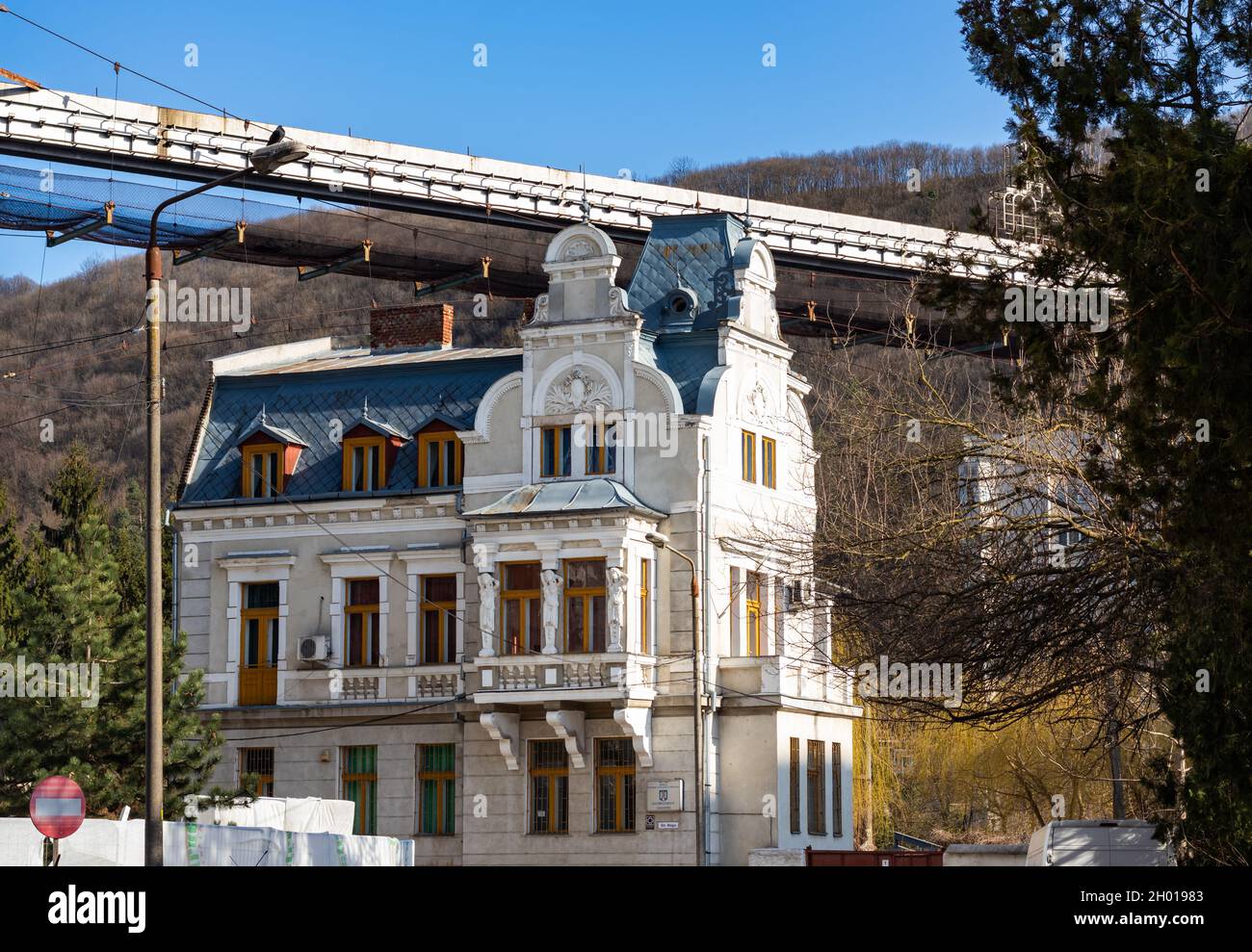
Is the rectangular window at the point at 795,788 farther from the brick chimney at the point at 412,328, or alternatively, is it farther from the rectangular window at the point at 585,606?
the brick chimney at the point at 412,328

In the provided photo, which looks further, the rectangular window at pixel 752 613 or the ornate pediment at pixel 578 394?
the rectangular window at pixel 752 613

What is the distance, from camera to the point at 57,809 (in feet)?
51.1

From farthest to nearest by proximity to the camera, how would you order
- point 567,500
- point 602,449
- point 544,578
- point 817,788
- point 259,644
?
point 259,644 < point 817,788 < point 602,449 < point 567,500 < point 544,578

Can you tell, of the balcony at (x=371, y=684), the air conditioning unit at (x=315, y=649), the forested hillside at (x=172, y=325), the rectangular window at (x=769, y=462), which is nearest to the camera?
the balcony at (x=371, y=684)

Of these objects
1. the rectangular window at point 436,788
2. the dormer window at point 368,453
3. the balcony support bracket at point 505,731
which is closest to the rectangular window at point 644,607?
the balcony support bracket at point 505,731

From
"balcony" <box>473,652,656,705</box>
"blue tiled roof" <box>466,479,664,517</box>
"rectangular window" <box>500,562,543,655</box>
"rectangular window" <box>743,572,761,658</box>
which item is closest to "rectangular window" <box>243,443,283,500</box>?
"blue tiled roof" <box>466,479,664,517</box>

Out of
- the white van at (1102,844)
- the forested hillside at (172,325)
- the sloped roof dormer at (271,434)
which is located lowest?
the white van at (1102,844)

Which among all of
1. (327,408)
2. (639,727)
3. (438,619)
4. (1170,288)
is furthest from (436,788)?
(1170,288)

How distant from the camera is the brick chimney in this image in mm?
45219

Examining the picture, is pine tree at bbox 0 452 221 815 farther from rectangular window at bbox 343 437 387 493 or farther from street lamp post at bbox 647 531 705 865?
street lamp post at bbox 647 531 705 865

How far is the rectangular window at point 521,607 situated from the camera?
38375 millimetres

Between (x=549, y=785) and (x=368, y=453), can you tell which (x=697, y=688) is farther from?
(x=368, y=453)

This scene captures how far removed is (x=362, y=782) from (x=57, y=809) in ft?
81.5

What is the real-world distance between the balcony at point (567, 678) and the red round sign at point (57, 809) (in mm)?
21631
